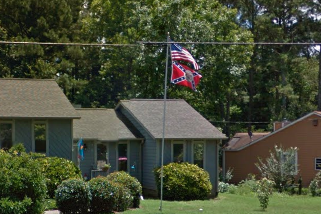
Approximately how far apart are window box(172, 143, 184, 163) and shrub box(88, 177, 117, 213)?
939 cm

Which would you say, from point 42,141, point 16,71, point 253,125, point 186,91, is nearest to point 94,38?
point 16,71

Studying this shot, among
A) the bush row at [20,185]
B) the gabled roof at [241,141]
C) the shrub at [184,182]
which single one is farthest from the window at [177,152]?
the gabled roof at [241,141]

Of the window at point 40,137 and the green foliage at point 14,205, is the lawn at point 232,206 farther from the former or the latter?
the window at point 40,137

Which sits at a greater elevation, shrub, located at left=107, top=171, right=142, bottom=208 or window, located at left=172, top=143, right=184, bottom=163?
window, located at left=172, top=143, right=184, bottom=163

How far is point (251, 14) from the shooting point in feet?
175

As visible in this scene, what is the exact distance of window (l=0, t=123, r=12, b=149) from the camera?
92.1ft

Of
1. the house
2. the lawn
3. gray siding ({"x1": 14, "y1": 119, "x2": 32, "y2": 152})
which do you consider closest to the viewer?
the lawn

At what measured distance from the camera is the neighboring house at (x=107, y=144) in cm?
3169

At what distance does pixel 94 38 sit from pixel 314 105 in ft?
66.1

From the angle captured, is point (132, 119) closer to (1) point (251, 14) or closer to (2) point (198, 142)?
(2) point (198, 142)


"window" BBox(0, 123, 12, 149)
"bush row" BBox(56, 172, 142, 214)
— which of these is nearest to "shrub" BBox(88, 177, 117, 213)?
"bush row" BBox(56, 172, 142, 214)

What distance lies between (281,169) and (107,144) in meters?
10.9

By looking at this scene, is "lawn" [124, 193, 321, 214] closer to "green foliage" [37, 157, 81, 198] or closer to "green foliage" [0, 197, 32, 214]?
"green foliage" [37, 157, 81, 198]

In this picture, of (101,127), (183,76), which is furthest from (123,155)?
(183,76)
